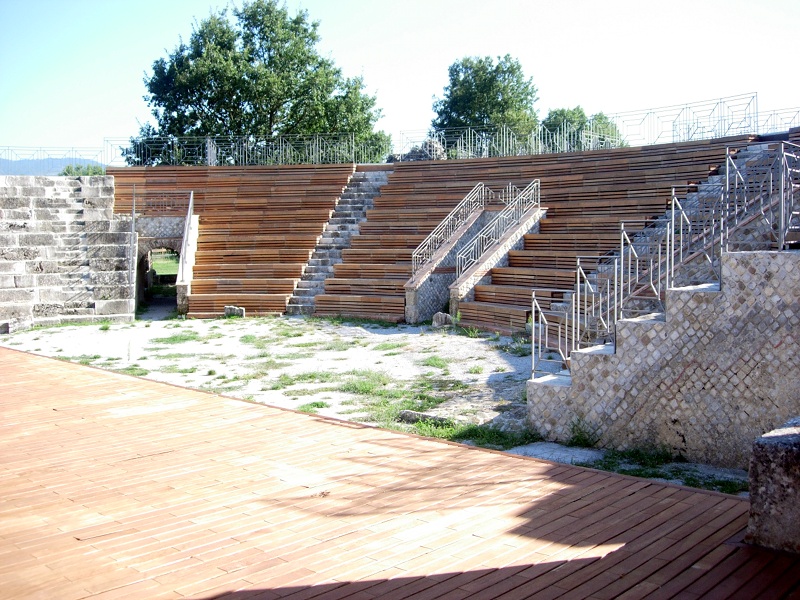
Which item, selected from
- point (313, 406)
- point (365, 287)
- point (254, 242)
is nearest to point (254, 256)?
point (254, 242)

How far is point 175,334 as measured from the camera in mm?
16219

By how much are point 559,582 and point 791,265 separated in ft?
13.5

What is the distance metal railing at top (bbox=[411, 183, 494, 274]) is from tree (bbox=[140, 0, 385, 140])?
18118mm

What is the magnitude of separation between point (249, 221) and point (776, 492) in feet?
64.6

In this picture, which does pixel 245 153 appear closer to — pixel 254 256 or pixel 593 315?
pixel 254 256

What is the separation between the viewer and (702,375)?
281 inches

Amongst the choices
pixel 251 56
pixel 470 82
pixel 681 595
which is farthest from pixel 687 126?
pixel 470 82

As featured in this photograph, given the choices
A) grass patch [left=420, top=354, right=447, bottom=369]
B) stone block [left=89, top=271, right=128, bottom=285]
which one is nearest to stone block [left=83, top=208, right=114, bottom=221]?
stone block [left=89, top=271, right=128, bottom=285]

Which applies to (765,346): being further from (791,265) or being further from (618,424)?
(618,424)

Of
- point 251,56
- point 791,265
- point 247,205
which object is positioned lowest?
point 791,265

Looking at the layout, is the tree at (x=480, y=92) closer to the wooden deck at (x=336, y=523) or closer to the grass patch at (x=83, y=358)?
the grass patch at (x=83, y=358)

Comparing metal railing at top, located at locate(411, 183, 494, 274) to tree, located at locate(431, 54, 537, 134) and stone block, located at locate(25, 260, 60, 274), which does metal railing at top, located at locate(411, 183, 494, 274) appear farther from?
tree, located at locate(431, 54, 537, 134)

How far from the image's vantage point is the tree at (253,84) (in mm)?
35812

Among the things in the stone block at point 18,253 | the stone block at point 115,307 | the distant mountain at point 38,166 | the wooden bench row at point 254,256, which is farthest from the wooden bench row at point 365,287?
the distant mountain at point 38,166
